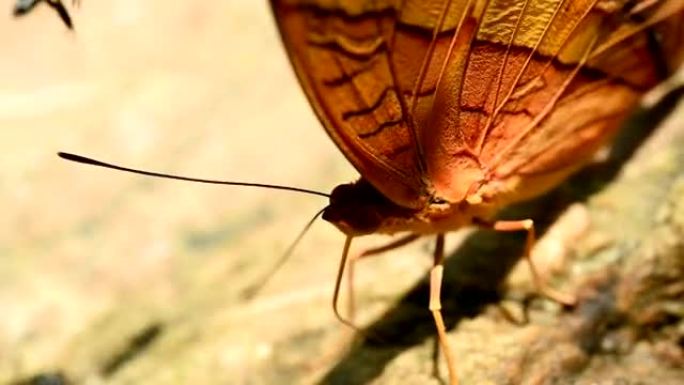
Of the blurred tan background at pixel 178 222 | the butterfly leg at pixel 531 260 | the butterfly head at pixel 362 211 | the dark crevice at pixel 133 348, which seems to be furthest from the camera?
the dark crevice at pixel 133 348

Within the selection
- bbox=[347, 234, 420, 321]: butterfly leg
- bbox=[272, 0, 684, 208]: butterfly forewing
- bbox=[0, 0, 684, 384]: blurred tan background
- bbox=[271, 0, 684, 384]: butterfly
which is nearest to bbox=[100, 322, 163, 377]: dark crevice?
bbox=[0, 0, 684, 384]: blurred tan background

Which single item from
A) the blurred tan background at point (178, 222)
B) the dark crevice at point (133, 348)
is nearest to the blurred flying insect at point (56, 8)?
the blurred tan background at point (178, 222)

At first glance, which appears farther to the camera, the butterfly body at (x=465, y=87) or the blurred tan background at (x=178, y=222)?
the blurred tan background at (x=178, y=222)

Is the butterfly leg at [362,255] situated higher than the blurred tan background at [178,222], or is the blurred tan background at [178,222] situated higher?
the butterfly leg at [362,255]

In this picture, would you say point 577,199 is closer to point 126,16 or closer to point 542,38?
point 542,38

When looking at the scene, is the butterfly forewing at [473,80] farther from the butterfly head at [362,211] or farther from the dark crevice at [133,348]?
the dark crevice at [133,348]

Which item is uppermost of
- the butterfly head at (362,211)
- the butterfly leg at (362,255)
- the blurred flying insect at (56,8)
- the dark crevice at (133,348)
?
the blurred flying insect at (56,8)

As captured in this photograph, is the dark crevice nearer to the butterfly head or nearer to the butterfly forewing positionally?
the butterfly head

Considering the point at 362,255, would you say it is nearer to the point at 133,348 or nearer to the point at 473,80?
the point at 473,80
